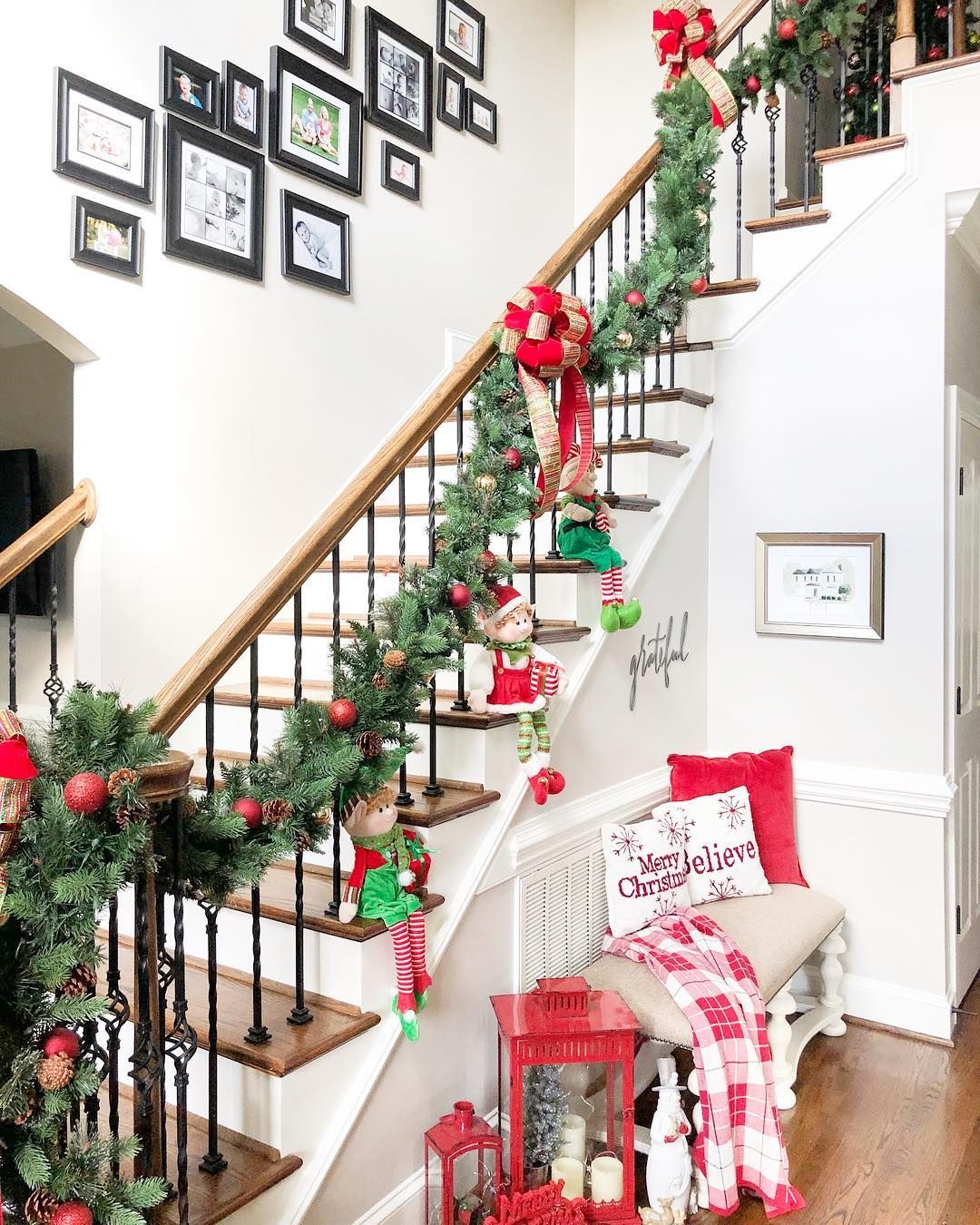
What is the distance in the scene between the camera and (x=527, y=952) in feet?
8.26

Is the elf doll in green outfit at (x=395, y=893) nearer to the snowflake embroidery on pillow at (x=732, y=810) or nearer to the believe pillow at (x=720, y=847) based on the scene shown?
the believe pillow at (x=720, y=847)

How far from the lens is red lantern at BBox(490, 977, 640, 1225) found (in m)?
2.16

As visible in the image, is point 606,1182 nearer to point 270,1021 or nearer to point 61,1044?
point 270,1021

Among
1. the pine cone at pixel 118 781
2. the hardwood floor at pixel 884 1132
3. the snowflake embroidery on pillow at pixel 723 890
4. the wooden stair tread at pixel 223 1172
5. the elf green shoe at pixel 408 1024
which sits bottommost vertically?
the hardwood floor at pixel 884 1132

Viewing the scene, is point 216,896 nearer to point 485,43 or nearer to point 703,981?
point 703,981

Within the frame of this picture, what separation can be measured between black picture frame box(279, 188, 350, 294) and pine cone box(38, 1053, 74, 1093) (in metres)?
2.60

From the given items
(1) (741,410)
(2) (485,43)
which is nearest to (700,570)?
(1) (741,410)

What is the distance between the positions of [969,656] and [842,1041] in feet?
4.62

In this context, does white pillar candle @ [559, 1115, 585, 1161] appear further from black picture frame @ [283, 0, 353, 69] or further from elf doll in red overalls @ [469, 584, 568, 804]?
black picture frame @ [283, 0, 353, 69]

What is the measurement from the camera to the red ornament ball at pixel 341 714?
1802 mm

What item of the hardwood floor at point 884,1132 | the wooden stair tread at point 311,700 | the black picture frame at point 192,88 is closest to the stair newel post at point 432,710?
the wooden stair tread at point 311,700

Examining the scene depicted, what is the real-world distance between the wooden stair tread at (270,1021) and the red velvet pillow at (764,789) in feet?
5.03

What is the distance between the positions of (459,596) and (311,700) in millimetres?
380

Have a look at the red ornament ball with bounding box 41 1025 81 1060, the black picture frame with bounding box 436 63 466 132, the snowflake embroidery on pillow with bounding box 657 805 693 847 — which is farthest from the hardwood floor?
the black picture frame with bounding box 436 63 466 132
